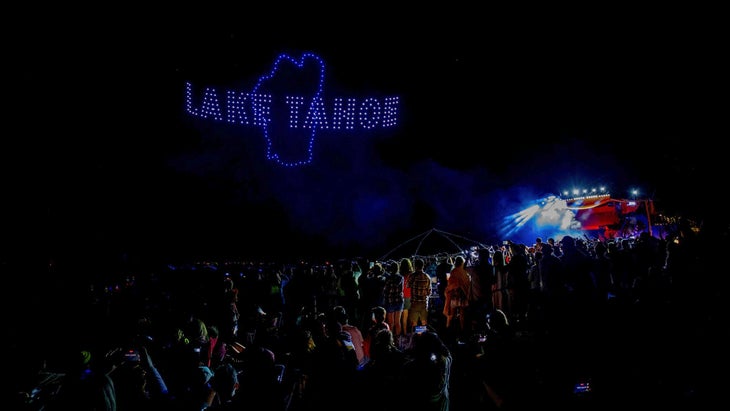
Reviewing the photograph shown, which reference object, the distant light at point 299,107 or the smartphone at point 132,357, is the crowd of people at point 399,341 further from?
the distant light at point 299,107

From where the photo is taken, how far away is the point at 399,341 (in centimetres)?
757

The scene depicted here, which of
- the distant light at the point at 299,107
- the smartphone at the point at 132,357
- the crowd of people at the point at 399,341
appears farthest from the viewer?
the distant light at the point at 299,107

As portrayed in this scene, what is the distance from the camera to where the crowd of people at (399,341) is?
379 centimetres

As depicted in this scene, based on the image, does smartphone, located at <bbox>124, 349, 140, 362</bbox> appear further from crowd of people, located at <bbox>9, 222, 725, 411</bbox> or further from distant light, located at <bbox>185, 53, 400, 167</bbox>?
distant light, located at <bbox>185, 53, 400, 167</bbox>

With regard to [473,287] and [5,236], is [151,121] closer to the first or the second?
[5,236]

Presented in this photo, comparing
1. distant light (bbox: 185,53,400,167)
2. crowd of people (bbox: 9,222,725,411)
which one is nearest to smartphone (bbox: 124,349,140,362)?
crowd of people (bbox: 9,222,725,411)

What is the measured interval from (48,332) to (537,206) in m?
23.0

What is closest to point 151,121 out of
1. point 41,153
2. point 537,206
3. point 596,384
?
point 41,153

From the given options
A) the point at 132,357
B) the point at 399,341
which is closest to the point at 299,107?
the point at 399,341

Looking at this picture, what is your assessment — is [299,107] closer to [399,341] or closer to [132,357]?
[399,341]

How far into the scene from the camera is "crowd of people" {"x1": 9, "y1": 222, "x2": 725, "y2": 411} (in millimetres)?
3789

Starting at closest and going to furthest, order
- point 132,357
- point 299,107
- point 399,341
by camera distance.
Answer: point 132,357 < point 399,341 < point 299,107

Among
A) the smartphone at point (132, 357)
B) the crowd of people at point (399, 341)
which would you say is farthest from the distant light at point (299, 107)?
the smartphone at point (132, 357)

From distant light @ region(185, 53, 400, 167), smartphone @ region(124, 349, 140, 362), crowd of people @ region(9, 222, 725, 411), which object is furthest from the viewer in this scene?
distant light @ region(185, 53, 400, 167)
